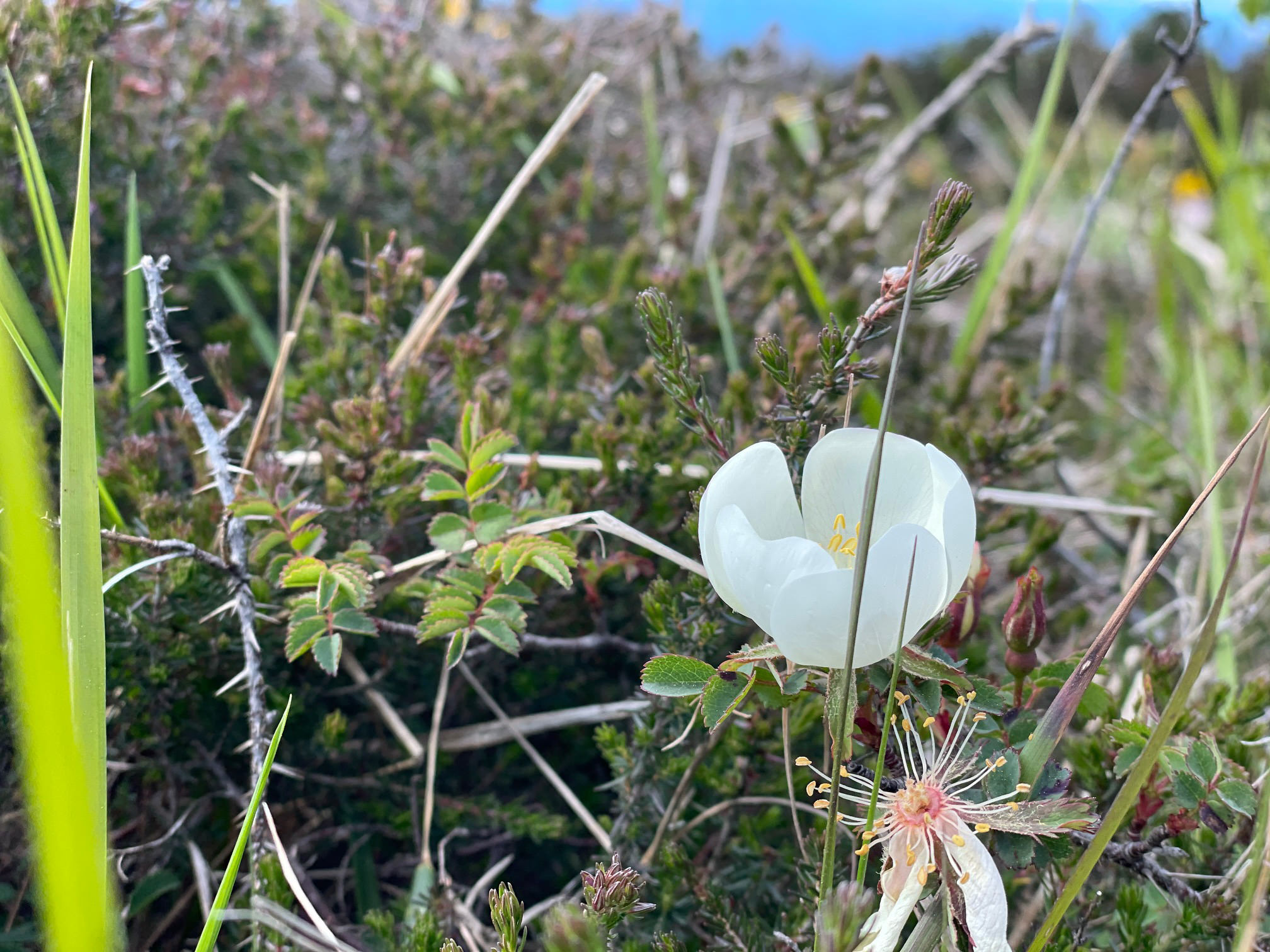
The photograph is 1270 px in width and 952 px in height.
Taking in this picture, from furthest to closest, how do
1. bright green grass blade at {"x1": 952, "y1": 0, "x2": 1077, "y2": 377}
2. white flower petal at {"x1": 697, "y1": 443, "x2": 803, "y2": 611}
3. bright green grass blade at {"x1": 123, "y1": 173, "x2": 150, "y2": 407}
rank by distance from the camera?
bright green grass blade at {"x1": 952, "y1": 0, "x2": 1077, "y2": 377} < bright green grass blade at {"x1": 123, "y1": 173, "x2": 150, "y2": 407} < white flower petal at {"x1": 697, "y1": 443, "x2": 803, "y2": 611}

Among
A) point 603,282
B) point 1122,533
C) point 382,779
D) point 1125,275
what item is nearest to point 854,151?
point 603,282

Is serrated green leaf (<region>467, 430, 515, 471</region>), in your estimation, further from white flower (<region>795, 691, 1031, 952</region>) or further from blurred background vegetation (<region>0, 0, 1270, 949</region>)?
white flower (<region>795, 691, 1031, 952</region>)

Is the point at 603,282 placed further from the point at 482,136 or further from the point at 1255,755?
the point at 1255,755

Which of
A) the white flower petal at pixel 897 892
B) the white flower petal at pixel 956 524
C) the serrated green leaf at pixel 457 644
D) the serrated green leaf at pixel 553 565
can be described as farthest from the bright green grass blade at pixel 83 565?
the white flower petal at pixel 956 524

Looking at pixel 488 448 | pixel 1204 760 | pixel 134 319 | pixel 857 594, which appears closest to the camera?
pixel 857 594

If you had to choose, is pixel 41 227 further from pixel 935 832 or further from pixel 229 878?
pixel 935 832

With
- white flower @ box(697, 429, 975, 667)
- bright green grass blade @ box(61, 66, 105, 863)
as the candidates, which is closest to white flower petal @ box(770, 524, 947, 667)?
white flower @ box(697, 429, 975, 667)

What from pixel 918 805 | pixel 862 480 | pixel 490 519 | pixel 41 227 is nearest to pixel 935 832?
pixel 918 805
